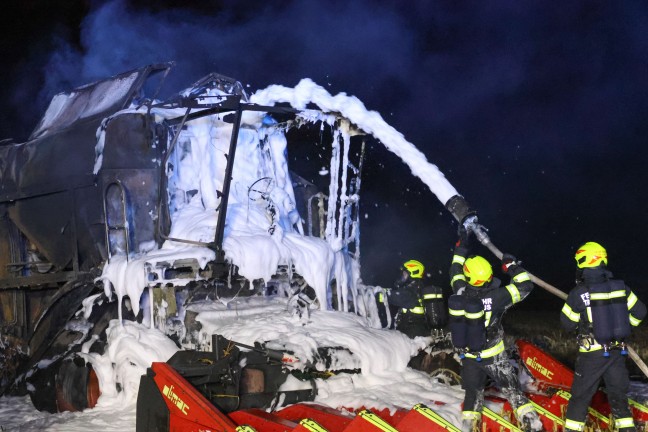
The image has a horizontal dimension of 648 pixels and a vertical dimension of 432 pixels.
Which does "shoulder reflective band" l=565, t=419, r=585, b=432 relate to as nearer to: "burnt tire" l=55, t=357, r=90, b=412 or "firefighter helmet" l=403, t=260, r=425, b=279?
"firefighter helmet" l=403, t=260, r=425, b=279

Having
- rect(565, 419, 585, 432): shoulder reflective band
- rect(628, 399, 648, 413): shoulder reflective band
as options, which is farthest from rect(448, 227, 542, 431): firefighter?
rect(628, 399, 648, 413): shoulder reflective band

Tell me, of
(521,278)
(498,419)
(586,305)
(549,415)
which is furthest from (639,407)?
(521,278)

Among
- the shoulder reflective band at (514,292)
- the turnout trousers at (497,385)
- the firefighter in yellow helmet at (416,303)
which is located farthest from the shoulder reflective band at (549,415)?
the firefighter in yellow helmet at (416,303)

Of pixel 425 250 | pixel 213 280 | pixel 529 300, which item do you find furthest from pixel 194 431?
pixel 425 250

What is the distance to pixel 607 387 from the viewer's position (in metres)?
5.87

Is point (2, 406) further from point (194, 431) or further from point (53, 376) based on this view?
point (194, 431)

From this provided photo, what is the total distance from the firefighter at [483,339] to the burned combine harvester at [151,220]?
2.12m

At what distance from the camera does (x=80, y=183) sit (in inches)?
320

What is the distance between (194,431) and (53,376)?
286 cm

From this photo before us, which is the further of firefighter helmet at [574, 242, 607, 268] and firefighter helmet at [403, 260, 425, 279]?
firefighter helmet at [403, 260, 425, 279]

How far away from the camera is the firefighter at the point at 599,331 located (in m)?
5.73

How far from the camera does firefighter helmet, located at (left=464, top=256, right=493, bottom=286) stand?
6195 millimetres

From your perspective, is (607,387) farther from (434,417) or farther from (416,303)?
(416,303)

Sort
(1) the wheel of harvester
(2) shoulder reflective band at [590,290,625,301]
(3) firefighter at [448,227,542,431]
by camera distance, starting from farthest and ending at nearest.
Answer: (1) the wheel of harvester < (3) firefighter at [448,227,542,431] < (2) shoulder reflective band at [590,290,625,301]
